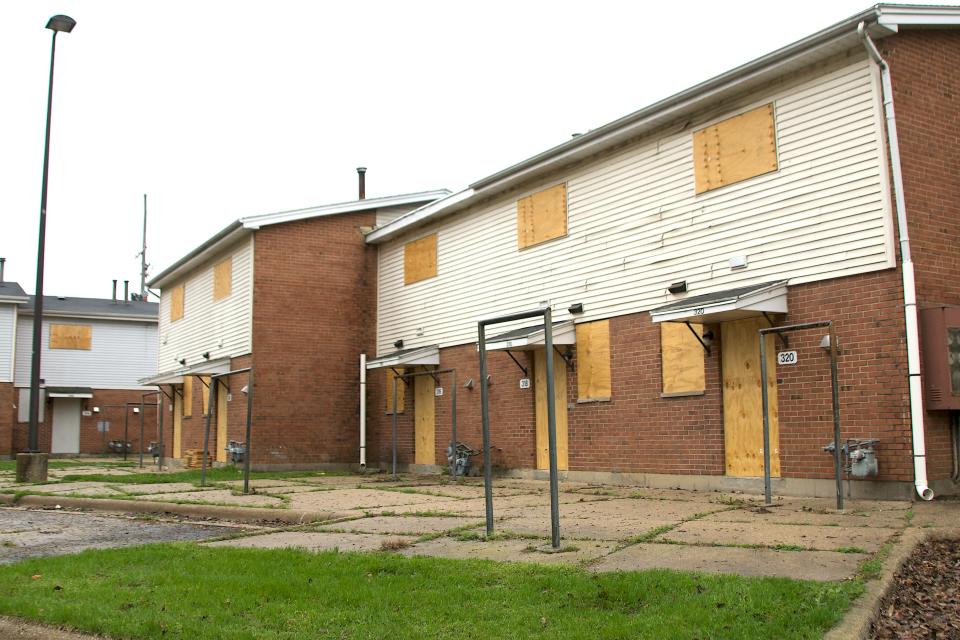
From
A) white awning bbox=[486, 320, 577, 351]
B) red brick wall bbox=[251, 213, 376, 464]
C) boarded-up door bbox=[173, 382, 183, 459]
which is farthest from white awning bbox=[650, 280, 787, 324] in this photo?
boarded-up door bbox=[173, 382, 183, 459]

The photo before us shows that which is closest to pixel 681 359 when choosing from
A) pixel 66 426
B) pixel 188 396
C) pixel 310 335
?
pixel 310 335

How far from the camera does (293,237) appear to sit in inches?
870

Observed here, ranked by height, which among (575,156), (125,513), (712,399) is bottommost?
(125,513)

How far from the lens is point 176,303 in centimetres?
2930

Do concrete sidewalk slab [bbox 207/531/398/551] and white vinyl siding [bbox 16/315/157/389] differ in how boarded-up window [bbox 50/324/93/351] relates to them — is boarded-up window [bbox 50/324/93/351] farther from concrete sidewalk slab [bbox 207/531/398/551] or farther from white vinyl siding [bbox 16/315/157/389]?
concrete sidewalk slab [bbox 207/531/398/551]

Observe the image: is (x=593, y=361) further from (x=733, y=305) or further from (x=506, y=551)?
(x=506, y=551)

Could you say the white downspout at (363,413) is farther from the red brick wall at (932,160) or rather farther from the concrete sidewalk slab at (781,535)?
the concrete sidewalk slab at (781,535)

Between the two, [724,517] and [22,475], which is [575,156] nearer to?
[724,517]

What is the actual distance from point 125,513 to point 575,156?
30.4 feet

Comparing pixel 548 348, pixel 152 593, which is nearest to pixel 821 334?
pixel 548 348

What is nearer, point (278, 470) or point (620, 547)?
point (620, 547)

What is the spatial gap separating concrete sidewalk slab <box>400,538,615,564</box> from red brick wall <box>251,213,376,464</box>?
1343 cm

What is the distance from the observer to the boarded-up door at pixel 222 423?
23.6m

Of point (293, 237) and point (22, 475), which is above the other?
point (293, 237)
